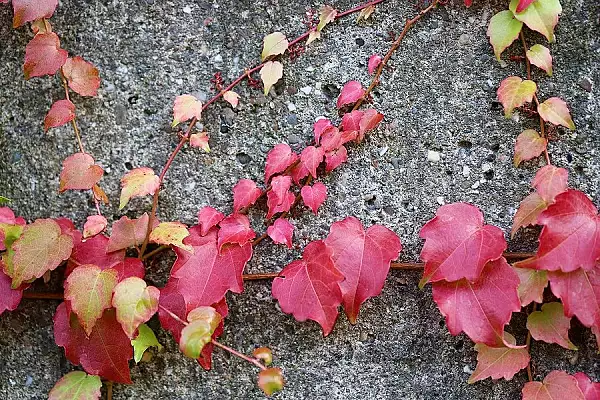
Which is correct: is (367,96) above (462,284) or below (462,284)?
above

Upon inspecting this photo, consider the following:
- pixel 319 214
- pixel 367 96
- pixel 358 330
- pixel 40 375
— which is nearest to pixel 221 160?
pixel 319 214

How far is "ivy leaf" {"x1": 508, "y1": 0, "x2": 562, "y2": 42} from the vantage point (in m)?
1.19

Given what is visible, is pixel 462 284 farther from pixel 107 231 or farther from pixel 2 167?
pixel 2 167

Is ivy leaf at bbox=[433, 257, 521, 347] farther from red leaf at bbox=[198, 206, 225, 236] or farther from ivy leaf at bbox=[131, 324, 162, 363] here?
ivy leaf at bbox=[131, 324, 162, 363]

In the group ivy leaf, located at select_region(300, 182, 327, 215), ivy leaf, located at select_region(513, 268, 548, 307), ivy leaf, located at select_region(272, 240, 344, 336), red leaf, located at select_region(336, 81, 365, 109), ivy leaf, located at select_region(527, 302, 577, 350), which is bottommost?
ivy leaf, located at select_region(527, 302, 577, 350)

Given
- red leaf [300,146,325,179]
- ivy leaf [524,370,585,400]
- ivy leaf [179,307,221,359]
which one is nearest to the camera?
ivy leaf [179,307,221,359]

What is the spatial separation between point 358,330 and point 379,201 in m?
0.28

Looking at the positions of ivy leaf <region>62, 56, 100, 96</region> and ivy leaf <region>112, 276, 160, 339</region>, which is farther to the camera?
ivy leaf <region>62, 56, 100, 96</region>

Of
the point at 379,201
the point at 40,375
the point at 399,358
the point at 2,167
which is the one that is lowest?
the point at 399,358

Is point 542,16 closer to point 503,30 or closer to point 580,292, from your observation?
point 503,30

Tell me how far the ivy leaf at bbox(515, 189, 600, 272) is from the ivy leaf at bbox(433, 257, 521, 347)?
59 mm

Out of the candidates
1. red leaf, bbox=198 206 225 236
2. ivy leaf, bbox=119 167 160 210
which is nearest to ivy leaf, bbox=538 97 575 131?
red leaf, bbox=198 206 225 236

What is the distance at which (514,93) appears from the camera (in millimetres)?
1211

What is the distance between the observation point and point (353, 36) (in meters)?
1.31
